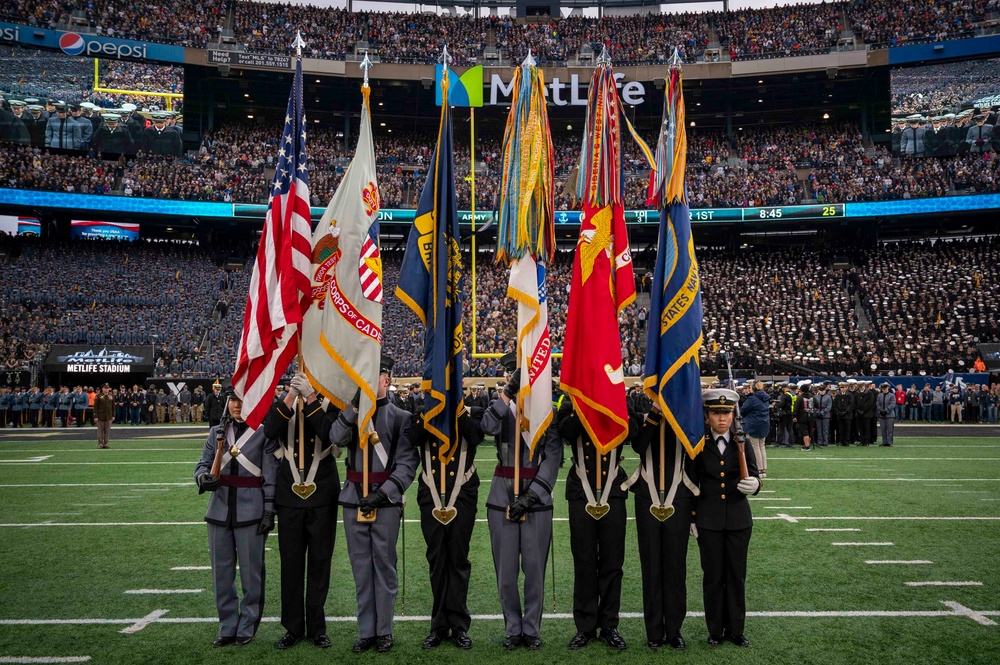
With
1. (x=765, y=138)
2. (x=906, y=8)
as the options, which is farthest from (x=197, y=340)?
(x=906, y=8)

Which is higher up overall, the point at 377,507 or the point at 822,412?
the point at 377,507

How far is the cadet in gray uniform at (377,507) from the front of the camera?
5.69 metres

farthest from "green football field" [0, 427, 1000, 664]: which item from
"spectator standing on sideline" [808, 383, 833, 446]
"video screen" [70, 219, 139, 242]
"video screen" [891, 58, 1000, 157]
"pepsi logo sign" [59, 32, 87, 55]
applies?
"pepsi logo sign" [59, 32, 87, 55]

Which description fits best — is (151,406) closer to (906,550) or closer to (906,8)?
(906,550)

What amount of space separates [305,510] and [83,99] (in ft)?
144

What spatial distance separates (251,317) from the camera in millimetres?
6770

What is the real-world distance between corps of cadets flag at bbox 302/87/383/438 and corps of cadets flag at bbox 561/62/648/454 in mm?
1623

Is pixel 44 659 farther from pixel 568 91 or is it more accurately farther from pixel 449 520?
pixel 568 91

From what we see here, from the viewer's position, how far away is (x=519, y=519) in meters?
5.82

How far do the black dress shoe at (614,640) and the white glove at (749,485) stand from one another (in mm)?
1379

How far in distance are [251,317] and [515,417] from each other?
8.07 ft

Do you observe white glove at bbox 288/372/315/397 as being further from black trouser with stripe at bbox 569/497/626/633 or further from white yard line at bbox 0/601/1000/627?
black trouser with stripe at bbox 569/497/626/633

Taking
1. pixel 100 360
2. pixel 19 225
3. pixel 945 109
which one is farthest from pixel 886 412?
pixel 19 225

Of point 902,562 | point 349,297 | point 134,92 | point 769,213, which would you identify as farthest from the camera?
point 134,92
